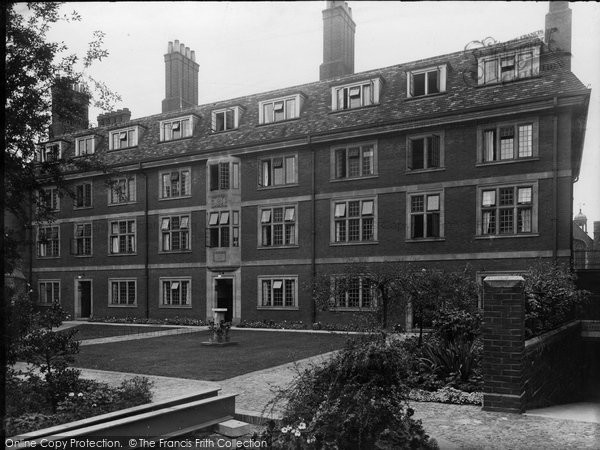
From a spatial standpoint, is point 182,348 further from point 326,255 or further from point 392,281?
point 326,255

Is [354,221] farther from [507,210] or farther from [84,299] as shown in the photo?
[84,299]

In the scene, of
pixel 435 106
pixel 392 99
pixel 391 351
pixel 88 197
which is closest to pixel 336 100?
pixel 392 99

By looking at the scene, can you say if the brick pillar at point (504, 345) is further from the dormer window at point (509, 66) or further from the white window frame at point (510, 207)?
the dormer window at point (509, 66)

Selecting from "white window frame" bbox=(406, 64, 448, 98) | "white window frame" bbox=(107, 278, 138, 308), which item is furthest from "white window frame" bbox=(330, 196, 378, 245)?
"white window frame" bbox=(107, 278, 138, 308)

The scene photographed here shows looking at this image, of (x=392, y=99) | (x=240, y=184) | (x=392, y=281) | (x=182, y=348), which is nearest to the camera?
(x=392, y=281)

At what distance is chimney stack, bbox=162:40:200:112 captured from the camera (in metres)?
33.9

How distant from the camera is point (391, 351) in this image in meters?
6.05

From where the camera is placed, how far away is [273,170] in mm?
26234

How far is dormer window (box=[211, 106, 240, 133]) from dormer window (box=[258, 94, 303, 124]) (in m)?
1.62

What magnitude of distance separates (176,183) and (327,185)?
378 inches

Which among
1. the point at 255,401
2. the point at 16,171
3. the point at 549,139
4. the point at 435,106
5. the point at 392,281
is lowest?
the point at 255,401

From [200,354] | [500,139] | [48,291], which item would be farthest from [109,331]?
[500,139]

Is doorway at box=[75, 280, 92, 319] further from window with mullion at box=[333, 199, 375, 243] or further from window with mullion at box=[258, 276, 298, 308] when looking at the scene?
window with mullion at box=[333, 199, 375, 243]

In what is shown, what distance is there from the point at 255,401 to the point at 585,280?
18555mm
